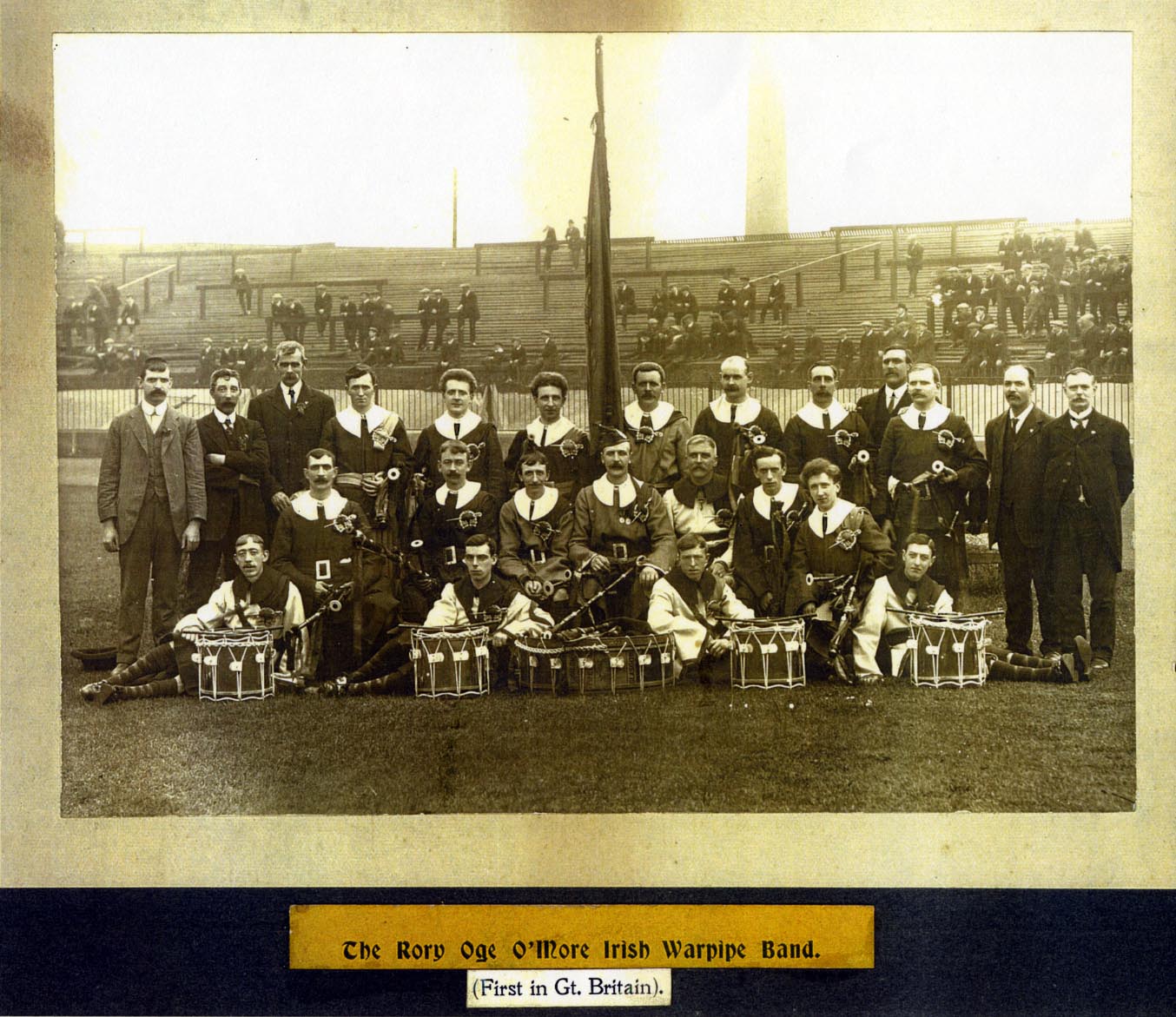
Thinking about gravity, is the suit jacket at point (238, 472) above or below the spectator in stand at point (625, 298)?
below

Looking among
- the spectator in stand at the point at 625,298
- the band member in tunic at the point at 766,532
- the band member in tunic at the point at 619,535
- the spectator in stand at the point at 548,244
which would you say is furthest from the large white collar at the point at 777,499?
the spectator in stand at the point at 548,244

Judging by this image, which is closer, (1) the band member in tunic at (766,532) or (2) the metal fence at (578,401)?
(2) the metal fence at (578,401)

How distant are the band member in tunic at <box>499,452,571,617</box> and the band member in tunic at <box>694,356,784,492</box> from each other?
2.31ft

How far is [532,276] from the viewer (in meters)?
4.14

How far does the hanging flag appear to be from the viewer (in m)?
4.09

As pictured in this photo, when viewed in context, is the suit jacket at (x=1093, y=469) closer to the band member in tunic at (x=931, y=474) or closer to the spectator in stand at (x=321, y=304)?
the band member in tunic at (x=931, y=474)

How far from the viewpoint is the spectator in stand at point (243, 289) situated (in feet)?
13.5

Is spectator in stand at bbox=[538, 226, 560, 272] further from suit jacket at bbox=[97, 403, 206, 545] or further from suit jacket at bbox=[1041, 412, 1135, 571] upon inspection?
suit jacket at bbox=[1041, 412, 1135, 571]

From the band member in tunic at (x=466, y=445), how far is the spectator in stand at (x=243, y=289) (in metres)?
0.90

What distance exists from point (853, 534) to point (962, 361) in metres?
0.87

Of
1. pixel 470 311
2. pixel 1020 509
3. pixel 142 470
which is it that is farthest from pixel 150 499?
pixel 1020 509

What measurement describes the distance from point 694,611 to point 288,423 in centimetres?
193

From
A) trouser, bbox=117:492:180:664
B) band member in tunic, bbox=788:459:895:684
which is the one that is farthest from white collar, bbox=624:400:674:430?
trouser, bbox=117:492:180:664

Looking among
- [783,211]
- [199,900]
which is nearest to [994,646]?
[783,211]
